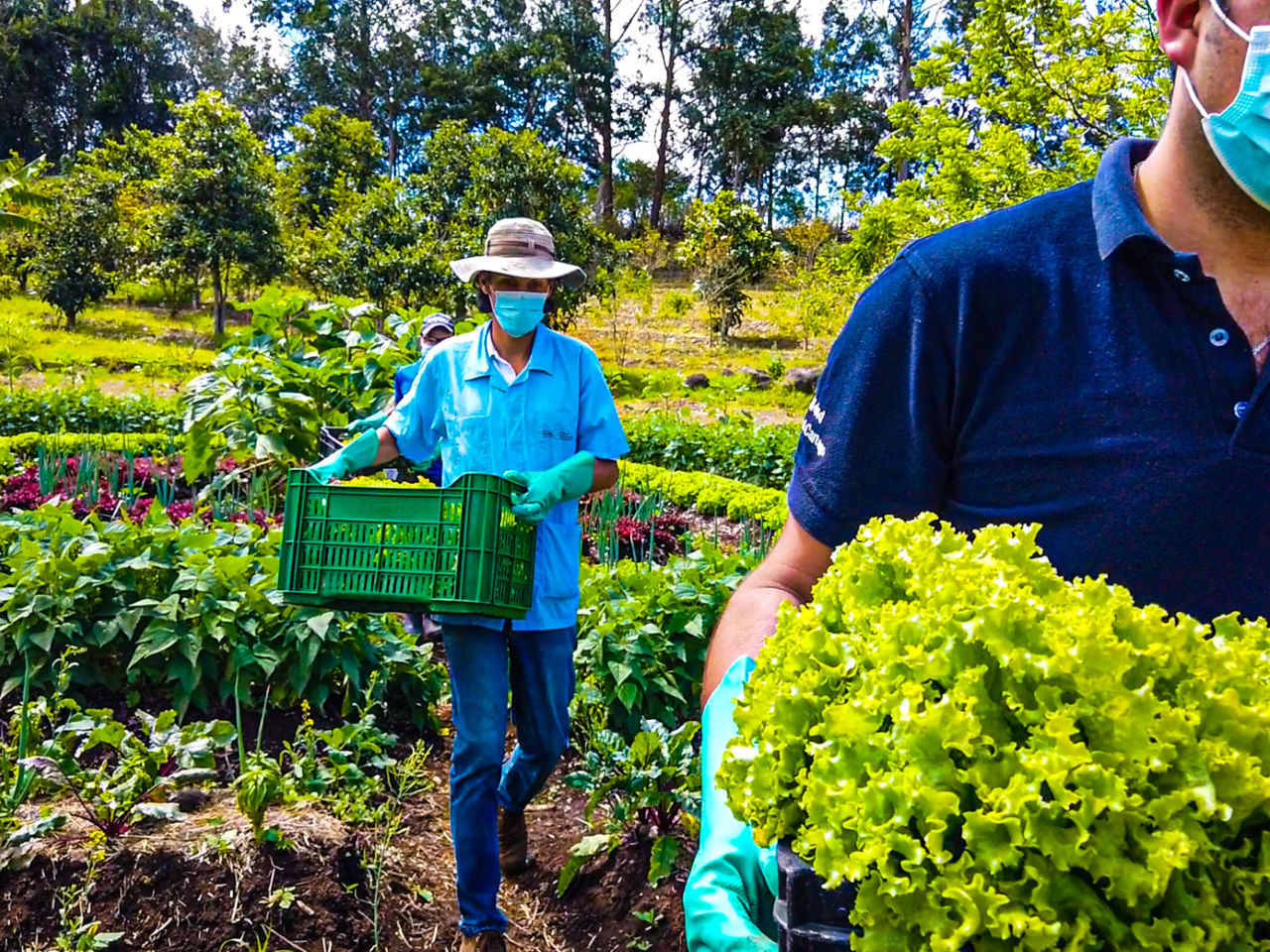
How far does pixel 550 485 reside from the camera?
328cm

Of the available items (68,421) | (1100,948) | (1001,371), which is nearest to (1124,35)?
(1001,371)

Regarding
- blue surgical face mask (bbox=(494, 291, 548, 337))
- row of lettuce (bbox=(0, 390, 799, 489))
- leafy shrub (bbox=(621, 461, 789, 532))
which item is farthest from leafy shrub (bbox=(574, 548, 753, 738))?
row of lettuce (bbox=(0, 390, 799, 489))

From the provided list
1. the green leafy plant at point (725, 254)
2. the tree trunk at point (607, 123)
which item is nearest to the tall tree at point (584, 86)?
the tree trunk at point (607, 123)

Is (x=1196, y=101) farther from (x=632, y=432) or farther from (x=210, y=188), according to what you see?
(x=210, y=188)

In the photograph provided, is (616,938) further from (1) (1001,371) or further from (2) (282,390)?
(2) (282,390)

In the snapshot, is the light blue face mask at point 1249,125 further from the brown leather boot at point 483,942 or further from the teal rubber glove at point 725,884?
the brown leather boot at point 483,942

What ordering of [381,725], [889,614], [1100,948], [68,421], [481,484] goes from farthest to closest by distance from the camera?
[68,421], [381,725], [481,484], [889,614], [1100,948]

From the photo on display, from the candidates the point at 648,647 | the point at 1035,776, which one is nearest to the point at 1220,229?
the point at 1035,776

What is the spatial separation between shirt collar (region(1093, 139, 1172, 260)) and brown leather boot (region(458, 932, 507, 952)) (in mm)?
2643

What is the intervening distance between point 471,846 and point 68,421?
12422 millimetres

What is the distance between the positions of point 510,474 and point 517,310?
0.65m

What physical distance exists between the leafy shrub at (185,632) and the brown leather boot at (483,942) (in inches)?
53.3

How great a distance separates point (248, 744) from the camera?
4.12 meters

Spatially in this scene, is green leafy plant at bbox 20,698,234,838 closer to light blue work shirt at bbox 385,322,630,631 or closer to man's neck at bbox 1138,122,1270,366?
light blue work shirt at bbox 385,322,630,631
